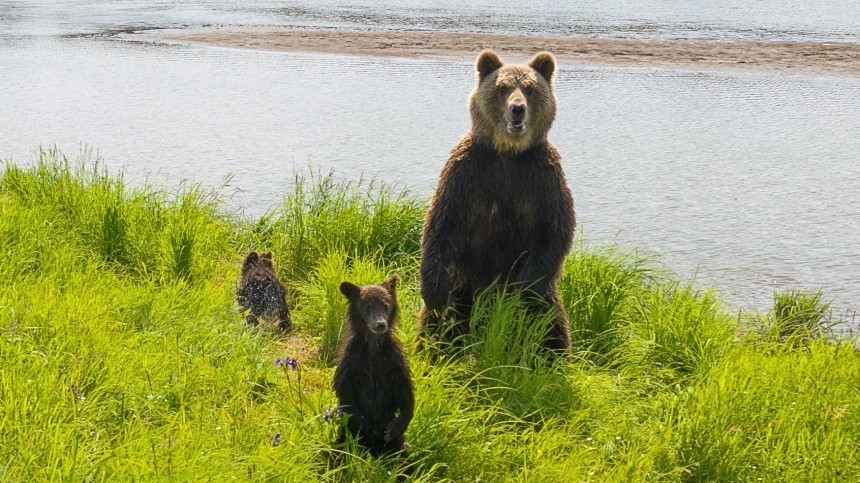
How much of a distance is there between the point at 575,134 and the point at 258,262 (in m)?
5.17

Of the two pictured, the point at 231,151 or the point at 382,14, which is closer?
the point at 231,151

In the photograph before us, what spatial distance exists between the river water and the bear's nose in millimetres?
2412

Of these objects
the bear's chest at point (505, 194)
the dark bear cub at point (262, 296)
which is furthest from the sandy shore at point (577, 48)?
the bear's chest at point (505, 194)

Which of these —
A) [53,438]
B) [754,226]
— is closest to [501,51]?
[754,226]

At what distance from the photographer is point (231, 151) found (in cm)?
888

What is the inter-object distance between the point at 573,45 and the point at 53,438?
44.0ft

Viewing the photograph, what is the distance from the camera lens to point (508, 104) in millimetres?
4125

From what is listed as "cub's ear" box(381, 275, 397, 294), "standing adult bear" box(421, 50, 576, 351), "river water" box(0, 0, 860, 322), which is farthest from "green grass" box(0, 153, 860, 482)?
"river water" box(0, 0, 860, 322)

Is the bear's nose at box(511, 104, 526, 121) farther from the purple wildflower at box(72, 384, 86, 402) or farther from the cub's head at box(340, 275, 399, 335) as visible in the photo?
the purple wildflower at box(72, 384, 86, 402)

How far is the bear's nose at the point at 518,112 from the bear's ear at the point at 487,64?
50cm

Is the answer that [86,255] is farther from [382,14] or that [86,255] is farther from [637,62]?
[382,14]

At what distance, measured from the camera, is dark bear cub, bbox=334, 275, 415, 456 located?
10.8 feet

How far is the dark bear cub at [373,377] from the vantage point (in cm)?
328

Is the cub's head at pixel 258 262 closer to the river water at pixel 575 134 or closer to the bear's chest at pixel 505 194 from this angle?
the bear's chest at pixel 505 194
